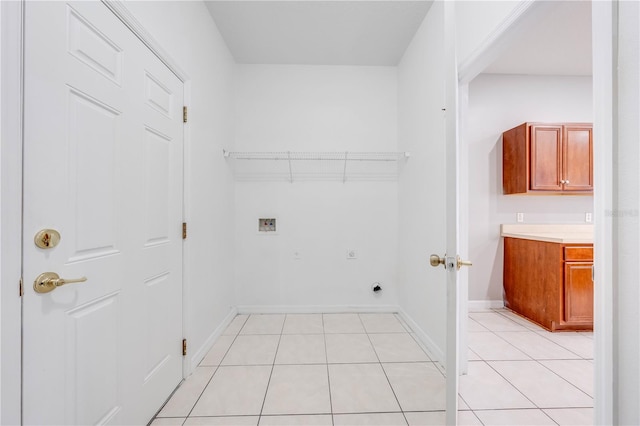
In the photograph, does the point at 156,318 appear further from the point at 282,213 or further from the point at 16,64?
the point at 282,213

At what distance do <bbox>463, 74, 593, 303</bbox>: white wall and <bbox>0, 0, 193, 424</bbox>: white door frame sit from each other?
3.70 m

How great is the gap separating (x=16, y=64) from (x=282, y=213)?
240 centimetres

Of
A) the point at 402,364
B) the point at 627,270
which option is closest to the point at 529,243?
the point at 402,364

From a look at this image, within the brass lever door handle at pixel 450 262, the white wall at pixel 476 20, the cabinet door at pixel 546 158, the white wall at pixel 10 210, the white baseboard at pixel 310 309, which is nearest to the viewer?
the white wall at pixel 10 210

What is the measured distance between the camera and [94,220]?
111cm

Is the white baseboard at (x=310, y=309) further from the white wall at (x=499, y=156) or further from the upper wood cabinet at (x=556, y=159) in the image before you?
the upper wood cabinet at (x=556, y=159)

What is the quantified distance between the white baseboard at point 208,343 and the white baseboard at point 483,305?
2787 millimetres

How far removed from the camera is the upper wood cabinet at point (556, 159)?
294 cm

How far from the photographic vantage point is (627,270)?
808mm

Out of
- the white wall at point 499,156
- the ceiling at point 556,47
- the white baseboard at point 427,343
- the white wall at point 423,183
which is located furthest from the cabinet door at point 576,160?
the white baseboard at point 427,343

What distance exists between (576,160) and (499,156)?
720 mm

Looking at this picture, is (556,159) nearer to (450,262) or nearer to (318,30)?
(450,262)

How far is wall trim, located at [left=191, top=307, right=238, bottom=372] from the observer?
1.94 meters

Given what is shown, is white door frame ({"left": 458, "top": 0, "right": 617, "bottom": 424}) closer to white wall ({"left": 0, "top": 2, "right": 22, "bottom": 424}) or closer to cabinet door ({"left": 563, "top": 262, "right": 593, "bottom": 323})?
white wall ({"left": 0, "top": 2, "right": 22, "bottom": 424})
